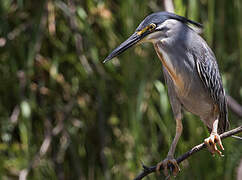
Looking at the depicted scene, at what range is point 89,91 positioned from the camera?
3.07 metres

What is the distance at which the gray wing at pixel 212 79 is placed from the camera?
2.07m

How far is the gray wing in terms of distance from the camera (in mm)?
2072

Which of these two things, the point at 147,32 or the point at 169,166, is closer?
the point at 147,32

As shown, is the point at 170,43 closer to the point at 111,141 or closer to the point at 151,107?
the point at 151,107

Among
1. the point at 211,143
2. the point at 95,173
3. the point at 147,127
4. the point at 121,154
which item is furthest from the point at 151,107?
the point at 211,143

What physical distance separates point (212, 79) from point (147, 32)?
0.42 m

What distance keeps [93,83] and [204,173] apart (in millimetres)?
850

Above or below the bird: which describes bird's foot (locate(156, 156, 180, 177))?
below

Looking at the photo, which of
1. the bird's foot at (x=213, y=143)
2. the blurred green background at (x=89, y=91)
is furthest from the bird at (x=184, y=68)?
the blurred green background at (x=89, y=91)

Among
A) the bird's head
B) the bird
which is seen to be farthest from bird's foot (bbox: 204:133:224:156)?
the bird's head

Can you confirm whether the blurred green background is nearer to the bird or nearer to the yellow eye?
the bird

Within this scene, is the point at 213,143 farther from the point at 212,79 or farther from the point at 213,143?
the point at 212,79

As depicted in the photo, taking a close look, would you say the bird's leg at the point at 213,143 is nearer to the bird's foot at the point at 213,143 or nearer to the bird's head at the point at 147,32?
the bird's foot at the point at 213,143

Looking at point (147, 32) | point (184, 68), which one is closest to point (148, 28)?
point (147, 32)
